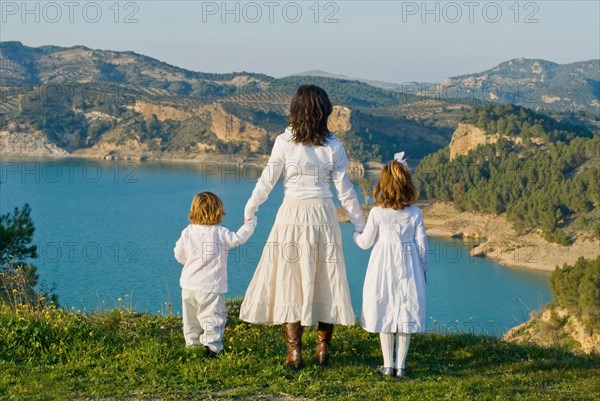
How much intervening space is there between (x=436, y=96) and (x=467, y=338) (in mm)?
103435

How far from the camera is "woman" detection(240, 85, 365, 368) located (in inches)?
168

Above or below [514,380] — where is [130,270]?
below

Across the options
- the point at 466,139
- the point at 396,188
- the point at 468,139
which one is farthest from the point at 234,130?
the point at 396,188

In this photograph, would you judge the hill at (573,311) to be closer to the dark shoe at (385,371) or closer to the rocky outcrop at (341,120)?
the dark shoe at (385,371)

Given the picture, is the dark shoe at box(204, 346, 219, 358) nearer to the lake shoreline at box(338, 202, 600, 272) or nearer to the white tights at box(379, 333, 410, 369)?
the white tights at box(379, 333, 410, 369)

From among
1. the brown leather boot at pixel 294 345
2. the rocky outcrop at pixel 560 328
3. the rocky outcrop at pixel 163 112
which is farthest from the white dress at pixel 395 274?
the rocky outcrop at pixel 163 112

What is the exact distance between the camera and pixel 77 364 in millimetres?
4238

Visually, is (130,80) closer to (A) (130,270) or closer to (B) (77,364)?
(A) (130,270)

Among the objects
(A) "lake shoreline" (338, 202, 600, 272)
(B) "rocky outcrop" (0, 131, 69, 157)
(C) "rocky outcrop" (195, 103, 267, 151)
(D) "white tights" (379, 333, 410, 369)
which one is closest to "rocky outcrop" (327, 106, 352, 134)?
(C) "rocky outcrop" (195, 103, 267, 151)

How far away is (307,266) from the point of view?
4273mm

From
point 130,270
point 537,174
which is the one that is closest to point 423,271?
point 130,270

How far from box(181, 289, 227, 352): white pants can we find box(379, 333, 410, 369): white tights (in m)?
0.93

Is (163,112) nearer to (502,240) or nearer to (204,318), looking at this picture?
(502,240)

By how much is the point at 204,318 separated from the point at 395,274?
1.12m
